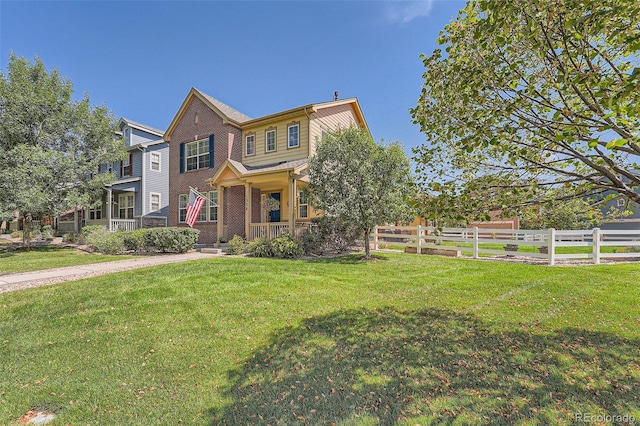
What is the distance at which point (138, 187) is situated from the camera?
2158 cm

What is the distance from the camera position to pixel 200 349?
3865mm

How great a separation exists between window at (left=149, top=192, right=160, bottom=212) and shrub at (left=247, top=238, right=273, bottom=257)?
14614mm

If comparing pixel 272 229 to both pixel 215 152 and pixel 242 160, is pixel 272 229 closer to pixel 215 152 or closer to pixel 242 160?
pixel 242 160

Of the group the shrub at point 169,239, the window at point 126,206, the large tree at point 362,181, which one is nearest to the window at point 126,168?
the window at point 126,206

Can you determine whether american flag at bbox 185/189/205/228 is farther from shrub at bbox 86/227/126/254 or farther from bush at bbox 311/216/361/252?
bush at bbox 311/216/361/252

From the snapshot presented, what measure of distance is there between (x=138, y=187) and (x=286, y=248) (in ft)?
55.4

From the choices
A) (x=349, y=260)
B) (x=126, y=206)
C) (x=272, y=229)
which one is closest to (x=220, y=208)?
(x=272, y=229)

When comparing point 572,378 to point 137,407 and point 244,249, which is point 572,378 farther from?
point 244,249

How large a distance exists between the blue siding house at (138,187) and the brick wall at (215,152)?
455cm

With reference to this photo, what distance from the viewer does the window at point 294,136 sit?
47.5ft

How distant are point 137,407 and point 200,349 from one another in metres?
1.10

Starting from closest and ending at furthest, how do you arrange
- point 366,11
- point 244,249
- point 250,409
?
1. point 250,409
2. point 366,11
3. point 244,249

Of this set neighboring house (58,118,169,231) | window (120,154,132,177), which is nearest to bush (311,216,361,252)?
neighboring house (58,118,169,231)

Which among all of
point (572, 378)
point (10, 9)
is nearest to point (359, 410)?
point (572, 378)
